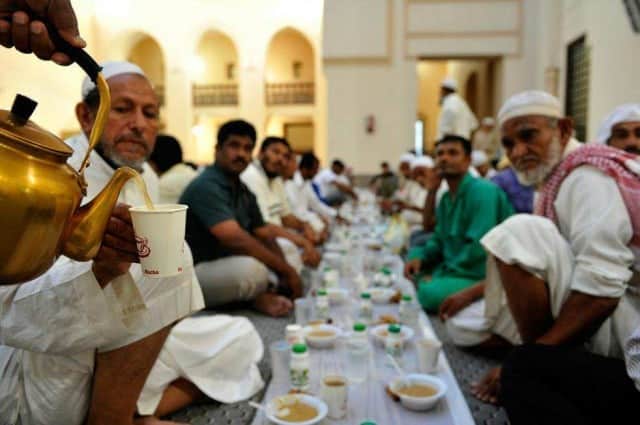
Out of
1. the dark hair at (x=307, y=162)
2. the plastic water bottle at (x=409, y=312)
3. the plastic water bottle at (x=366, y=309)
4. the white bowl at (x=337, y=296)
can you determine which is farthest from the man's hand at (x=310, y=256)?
the dark hair at (x=307, y=162)

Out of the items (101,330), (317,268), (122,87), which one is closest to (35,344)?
(101,330)

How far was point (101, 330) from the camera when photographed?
1.12 m

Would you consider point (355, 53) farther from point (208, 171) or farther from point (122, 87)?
point (122, 87)

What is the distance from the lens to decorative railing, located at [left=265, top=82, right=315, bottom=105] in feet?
51.6

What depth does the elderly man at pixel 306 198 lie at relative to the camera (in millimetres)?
4914

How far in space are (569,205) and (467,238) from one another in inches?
45.0

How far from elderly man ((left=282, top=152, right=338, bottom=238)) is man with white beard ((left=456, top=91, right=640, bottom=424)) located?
3.00m

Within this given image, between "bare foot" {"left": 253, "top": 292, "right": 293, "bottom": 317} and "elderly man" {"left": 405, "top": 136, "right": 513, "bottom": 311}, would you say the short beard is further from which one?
"bare foot" {"left": 253, "top": 292, "right": 293, "bottom": 317}

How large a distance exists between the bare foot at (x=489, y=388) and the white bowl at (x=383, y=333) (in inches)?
12.9

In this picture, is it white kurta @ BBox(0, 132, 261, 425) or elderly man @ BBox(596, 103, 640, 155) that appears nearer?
white kurta @ BBox(0, 132, 261, 425)

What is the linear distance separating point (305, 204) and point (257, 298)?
2813mm

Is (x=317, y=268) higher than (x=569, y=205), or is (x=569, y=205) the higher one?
(x=569, y=205)

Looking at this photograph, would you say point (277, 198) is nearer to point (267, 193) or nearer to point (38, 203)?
point (267, 193)

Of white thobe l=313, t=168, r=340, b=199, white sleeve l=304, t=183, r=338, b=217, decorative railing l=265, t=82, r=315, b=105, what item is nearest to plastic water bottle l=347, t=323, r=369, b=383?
white sleeve l=304, t=183, r=338, b=217
